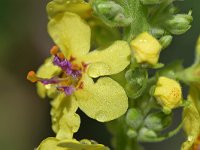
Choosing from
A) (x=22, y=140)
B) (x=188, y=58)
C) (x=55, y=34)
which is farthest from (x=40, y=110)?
(x=55, y=34)

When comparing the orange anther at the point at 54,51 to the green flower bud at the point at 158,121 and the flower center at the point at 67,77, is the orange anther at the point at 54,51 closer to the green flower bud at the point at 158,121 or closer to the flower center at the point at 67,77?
the flower center at the point at 67,77

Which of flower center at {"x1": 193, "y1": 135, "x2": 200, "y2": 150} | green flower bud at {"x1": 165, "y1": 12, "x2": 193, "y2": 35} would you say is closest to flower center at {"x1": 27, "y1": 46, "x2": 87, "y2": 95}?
green flower bud at {"x1": 165, "y1": 12, "x2": 193, "y2": 35}

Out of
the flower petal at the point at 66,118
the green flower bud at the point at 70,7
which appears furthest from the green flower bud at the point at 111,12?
the flower petal at the point at 66,118

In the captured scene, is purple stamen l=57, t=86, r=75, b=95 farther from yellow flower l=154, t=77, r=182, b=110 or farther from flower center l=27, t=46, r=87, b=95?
yellow flower l=154, t=77, r=182, b=110

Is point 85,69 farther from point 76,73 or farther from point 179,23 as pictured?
point 179,23

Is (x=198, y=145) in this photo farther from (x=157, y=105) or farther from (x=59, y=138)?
(x=59, y=138)
